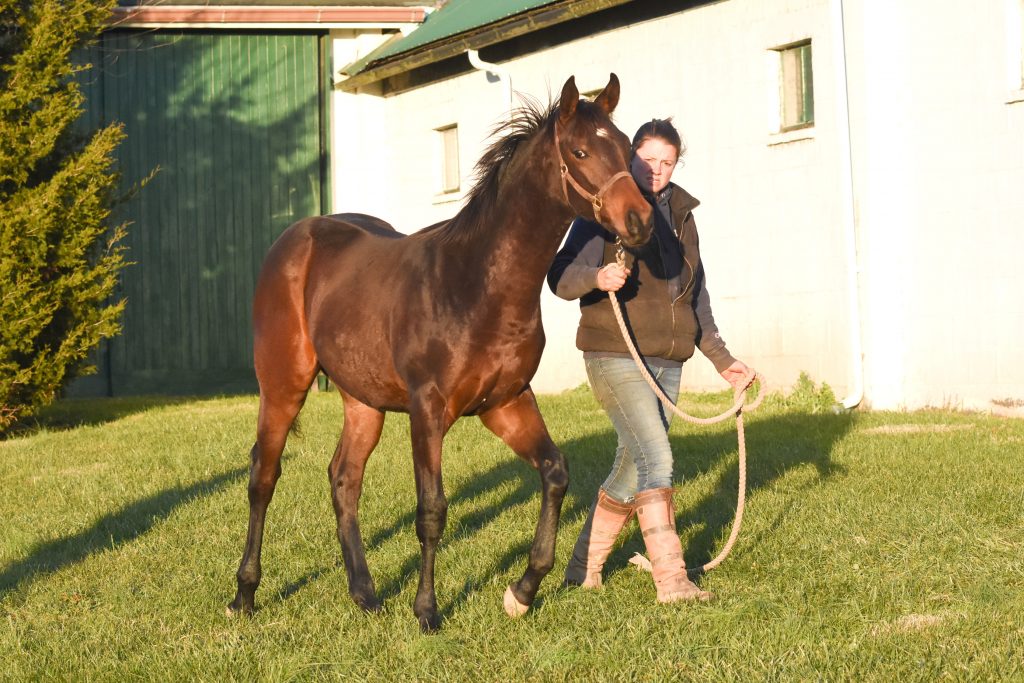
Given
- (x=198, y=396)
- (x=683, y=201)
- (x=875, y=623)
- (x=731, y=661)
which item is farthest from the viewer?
(x=198, y=396)

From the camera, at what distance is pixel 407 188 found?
22.1 meters

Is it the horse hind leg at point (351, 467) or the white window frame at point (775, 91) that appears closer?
the horse hind leg at point (351, 467)

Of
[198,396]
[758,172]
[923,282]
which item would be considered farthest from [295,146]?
[923,282]

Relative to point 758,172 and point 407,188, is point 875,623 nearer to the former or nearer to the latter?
point 758,172

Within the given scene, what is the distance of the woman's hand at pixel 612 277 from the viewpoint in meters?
5.60

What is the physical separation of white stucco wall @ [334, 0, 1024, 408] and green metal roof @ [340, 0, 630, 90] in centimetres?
75

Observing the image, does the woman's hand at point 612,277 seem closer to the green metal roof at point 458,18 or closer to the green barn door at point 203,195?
the green metal roof at point 458,18

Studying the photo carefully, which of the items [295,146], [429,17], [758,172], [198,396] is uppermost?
[429,17]

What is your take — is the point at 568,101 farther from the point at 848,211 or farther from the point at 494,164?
the point at 848,211

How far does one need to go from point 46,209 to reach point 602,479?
7.92m

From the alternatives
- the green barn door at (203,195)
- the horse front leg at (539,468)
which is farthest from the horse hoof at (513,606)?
the green barn door at (203,195)

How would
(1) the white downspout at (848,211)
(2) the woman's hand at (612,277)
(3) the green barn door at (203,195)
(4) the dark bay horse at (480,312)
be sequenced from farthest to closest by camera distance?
(3) the green barn door at (203,195) → (1) the white downspout at (848,211) → (2) the woman's hand at (612,277) → (4) the dark bay horse at (480,312)

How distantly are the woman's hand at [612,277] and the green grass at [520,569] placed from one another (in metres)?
1.42

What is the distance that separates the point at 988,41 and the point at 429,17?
11225 millimetres
